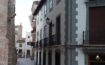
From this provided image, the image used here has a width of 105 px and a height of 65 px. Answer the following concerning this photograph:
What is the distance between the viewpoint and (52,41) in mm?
17656

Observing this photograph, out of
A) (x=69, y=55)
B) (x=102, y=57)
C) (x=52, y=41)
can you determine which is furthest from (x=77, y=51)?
(x=52, y=41)

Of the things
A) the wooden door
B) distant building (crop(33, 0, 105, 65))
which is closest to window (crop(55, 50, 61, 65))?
distant building (crop(33, 0, 105, 65))

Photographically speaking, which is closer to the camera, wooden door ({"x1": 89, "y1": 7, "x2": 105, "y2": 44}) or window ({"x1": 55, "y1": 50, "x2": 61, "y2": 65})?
wooden door ({"x1": 89, "y1": 7, "x2": 105, "y2": 44})

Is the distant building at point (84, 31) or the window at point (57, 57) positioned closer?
the distant building at point (84, 31)

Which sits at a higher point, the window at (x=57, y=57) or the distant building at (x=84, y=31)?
the distant building at (x=84, y=31)

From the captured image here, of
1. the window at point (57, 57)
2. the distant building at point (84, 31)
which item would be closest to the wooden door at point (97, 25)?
the distant building at point (84, 31)

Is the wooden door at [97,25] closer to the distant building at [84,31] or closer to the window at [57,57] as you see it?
the distant building at [84,31]

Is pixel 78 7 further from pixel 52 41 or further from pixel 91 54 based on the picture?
pixel 52 41

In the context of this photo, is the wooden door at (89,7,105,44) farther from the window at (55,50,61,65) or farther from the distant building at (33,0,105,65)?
the window at (55,50,61,65)

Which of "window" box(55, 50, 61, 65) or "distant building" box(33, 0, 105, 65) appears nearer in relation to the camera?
"distant building" box(33, 0, 105, 65)

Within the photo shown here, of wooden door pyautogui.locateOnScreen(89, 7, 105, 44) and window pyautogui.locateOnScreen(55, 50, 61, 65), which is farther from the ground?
wooden door pyautogui.locateOnScreen(89, 7, 105, 44)

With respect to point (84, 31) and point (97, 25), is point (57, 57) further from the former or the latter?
point (97, 25)

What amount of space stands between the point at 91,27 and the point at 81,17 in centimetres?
76

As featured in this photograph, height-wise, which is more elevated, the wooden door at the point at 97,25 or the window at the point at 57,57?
the wooden door at the point at 97,25
